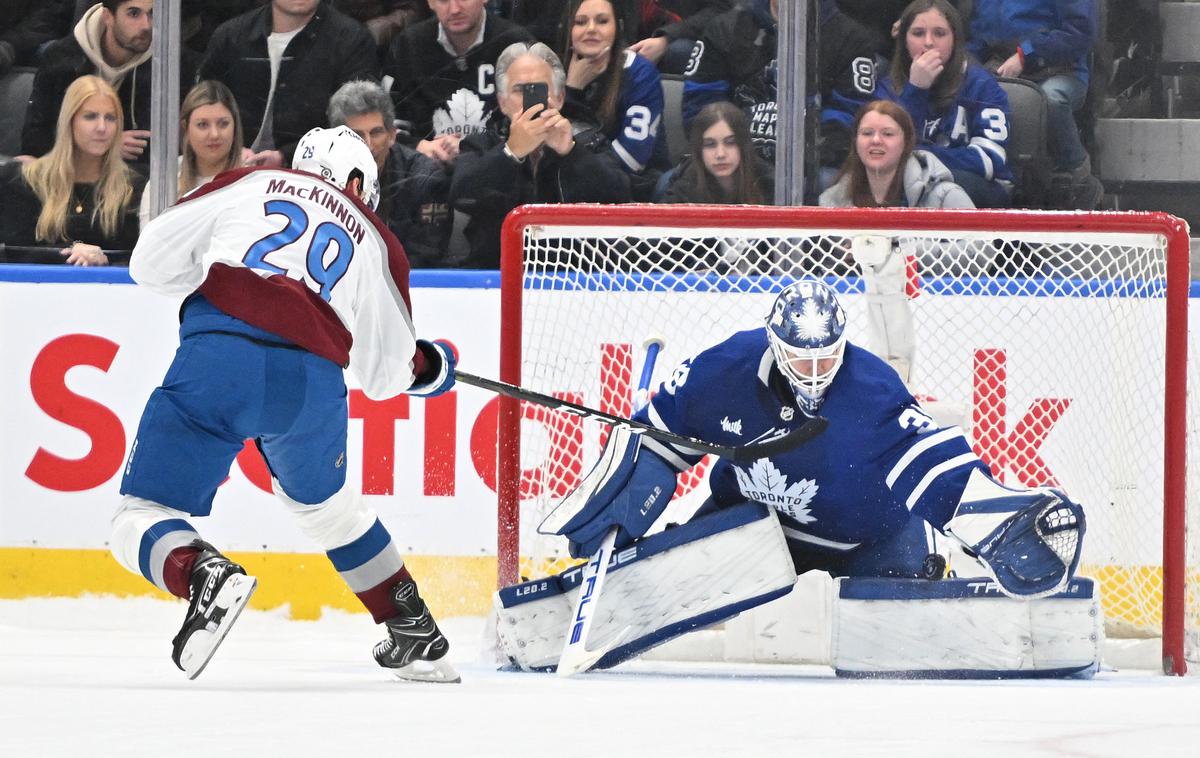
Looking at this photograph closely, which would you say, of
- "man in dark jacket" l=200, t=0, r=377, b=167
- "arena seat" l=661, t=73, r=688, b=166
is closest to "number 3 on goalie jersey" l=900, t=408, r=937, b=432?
"arena seat" l=661, t=73, r=688, b=166

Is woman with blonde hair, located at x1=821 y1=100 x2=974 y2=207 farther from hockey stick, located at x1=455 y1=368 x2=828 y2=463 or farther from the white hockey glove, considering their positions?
the white hockey glove

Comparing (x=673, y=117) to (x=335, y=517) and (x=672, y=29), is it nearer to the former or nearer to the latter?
(x=672, y=29)

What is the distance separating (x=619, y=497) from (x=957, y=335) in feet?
3.34

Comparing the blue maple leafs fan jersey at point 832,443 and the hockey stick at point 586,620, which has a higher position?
the blue maple leafs fan jersey at point 832,443

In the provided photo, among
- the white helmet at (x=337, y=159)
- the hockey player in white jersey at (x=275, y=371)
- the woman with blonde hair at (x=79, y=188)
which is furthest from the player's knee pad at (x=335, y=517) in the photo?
the woman with blonde hair at (x=79, y=188)

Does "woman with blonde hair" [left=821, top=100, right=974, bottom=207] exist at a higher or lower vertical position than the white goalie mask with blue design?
higher

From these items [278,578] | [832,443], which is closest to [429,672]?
[832,443]

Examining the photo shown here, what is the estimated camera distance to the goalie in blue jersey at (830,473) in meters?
2.84

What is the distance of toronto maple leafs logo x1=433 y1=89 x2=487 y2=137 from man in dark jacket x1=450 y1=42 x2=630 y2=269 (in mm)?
34

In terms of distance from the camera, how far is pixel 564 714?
6.74 ft

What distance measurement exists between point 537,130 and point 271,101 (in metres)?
0.71

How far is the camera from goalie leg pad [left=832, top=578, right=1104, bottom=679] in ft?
9.71

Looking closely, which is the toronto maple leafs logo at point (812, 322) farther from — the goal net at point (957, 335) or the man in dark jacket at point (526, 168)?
the man in dark jacket at point (526, 168)

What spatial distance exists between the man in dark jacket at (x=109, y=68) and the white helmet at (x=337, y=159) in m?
1.38
